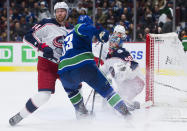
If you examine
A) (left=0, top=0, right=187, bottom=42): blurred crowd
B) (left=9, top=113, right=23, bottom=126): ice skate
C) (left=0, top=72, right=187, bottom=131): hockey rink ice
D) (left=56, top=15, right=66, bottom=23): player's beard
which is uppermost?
(left=0, top=0, right=187, bottom=42): blurred crowd

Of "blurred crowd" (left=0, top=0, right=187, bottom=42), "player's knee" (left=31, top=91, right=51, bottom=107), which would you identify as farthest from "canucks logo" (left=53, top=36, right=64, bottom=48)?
"blurred crowd" (left=0, top=0, right=187, bottom=42)

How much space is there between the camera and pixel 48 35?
3.36 meters

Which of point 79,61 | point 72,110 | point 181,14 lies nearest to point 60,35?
point 79,61

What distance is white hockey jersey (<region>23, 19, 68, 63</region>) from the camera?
3.34 m

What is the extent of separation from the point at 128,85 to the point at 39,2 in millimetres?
4737

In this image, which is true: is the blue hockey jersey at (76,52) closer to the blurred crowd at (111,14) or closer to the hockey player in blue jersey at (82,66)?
the hockey player in blue jersey at (82,66)

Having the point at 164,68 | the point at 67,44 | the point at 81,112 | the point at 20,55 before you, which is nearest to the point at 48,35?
the point at 67,44

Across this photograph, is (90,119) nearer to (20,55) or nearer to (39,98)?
(39,98)

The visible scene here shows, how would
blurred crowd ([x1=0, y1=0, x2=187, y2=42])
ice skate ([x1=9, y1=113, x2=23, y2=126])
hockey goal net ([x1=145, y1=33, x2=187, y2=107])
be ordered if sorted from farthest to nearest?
1. blurred crowd ([x1=0, y1=0, x2=187, y2=42])
2. hockey goal net ([x1=145, y1=33, x2=187, y2=107])
3. ice skate ([x1=9, y1=113, x2=23, y2=126])

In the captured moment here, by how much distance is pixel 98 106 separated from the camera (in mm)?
4078

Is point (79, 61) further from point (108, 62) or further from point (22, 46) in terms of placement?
point (22, 46)

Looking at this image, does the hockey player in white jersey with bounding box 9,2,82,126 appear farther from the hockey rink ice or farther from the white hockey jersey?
the hockey rink ice

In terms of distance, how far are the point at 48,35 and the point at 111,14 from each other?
4562mm

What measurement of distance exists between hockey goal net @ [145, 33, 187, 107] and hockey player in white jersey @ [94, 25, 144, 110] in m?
0.14
